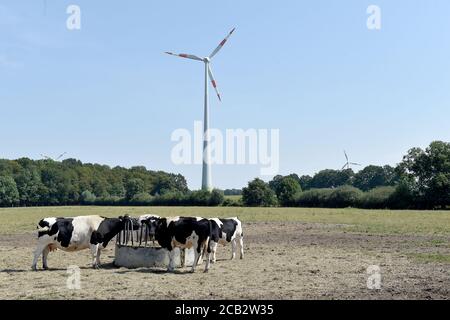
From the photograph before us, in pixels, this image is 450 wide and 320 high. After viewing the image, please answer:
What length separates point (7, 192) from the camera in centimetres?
12788

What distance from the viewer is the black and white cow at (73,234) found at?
1645 centimetres

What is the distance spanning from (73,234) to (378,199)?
227ft

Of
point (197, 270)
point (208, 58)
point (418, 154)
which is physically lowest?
point (197, 270)

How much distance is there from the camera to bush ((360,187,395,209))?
78.8 meters

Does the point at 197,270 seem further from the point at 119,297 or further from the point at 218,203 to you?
the point at 218,203

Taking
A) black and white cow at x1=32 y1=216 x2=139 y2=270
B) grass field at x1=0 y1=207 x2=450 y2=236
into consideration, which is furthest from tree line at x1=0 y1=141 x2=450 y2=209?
black and white cow at x1=32 y1=216 x2=139 y2=270

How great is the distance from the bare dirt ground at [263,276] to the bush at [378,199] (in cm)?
5739

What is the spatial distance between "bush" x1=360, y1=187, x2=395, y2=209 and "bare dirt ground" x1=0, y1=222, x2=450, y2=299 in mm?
57392

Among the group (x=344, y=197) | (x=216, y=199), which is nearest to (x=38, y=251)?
(x=344, y=197)
